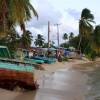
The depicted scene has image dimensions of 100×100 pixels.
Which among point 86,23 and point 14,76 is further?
point 86,23

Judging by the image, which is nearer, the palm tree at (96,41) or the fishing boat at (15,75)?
the fishing boat at (15,75)

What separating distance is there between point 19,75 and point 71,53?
4566 cm

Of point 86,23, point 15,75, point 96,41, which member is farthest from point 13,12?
point 96,41

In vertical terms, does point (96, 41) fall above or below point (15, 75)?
above

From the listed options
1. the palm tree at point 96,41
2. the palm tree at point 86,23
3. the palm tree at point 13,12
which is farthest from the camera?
the palm tree at point 96,41

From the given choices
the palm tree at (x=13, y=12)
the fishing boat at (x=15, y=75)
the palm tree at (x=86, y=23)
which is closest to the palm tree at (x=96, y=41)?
the palm tree at (x=86, y=23)

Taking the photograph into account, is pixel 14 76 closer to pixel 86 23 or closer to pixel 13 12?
pixel 13 12

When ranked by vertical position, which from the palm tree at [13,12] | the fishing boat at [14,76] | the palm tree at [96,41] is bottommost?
the fishing boat at [14,76]

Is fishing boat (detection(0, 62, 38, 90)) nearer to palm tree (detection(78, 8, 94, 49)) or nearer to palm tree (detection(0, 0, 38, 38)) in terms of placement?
palm tree (detection(0, 0, 38, 38))

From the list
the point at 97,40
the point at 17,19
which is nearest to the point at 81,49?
the point at 97,40

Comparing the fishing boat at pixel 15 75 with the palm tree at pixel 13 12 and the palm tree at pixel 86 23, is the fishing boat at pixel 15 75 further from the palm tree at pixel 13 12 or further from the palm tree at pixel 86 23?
the palm tree at pixel 86 23

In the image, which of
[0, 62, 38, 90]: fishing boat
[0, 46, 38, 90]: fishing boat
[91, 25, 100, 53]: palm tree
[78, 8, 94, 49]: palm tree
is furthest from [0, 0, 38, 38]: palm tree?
[91, 25, 100, 53]: palm tree

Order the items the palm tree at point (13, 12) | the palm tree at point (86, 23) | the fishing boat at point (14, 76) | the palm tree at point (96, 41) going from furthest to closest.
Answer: the palm tree at point (96, 41), the palm tree at point (86, 23), the palm tree at point (13, 12), the fishing boat at point (14, 76)

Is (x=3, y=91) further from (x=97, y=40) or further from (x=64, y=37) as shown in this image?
(x=64, y=37)
